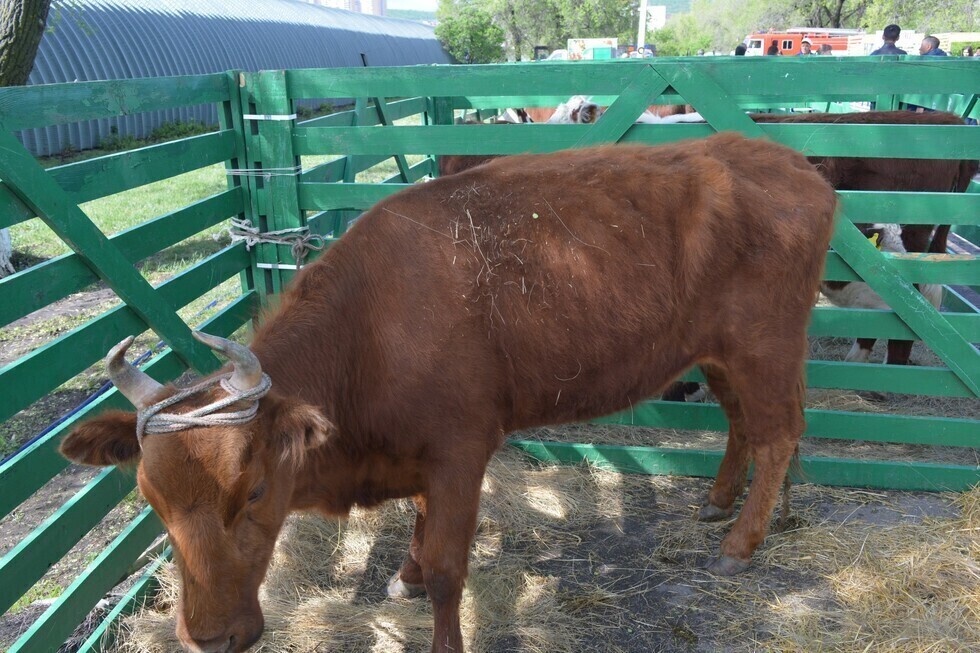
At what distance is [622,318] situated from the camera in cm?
342

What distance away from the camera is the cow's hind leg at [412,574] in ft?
12.3

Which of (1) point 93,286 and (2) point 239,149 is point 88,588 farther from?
(1) point 93,286

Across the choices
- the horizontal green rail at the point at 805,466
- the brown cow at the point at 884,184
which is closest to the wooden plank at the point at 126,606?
the horizontal green rail at the point at 805,466

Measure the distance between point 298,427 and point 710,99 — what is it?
9.39 feet

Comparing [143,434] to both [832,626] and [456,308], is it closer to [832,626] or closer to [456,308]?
[456,308]

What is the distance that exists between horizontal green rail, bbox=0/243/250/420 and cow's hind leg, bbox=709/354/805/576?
299 cm

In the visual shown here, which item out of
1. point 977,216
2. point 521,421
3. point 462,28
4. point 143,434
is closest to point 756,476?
point 521,421

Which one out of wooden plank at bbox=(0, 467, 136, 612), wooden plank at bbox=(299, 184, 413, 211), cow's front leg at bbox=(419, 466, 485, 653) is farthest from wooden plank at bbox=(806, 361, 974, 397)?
wooden plank at bbox=(0, 467, 136, 612)

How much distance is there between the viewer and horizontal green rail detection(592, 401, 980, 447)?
14.3 feet

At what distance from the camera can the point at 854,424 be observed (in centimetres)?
447

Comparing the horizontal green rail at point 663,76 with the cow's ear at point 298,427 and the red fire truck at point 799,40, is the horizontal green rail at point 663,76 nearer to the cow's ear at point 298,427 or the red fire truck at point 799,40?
the cow's ear at point 298,427

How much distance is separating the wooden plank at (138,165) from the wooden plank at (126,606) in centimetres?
188

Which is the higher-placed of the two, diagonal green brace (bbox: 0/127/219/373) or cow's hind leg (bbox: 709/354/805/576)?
diagonal green brace (bbox: 0/127/219/373)

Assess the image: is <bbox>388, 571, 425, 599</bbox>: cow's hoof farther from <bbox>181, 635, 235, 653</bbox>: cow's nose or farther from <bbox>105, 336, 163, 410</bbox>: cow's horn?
<bbox>105, 336, 163, 410</bbox>: cow's horn
